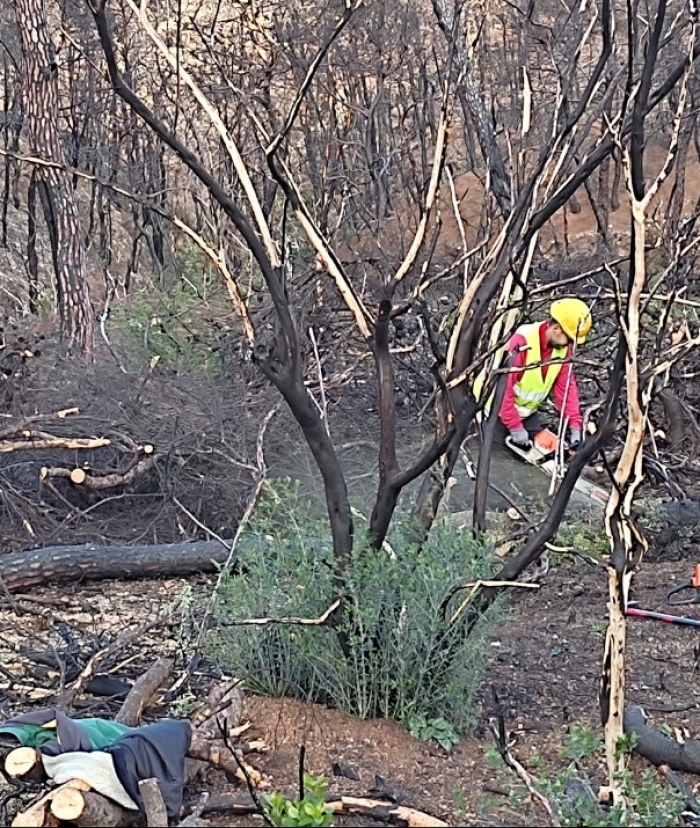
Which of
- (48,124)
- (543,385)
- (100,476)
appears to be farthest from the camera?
(48,124)

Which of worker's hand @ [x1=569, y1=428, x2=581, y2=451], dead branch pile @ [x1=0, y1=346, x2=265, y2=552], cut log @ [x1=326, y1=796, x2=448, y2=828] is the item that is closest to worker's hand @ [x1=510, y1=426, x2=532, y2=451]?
worker's hand @ [x1=569, y1=428, x2=581, y2=451]

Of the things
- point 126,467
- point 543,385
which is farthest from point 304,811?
point 543,385

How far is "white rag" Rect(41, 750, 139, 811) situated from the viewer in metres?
2.93

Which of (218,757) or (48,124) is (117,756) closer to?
(218,757)

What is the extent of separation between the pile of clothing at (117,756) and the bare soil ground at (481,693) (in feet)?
0.59

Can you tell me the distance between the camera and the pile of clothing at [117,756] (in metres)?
2.96

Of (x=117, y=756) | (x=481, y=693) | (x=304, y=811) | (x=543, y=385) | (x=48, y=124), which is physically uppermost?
(x=48, y=124)

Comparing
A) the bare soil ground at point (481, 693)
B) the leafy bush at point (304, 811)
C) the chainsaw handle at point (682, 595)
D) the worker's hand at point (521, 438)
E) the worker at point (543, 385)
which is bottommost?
the bare soil ground at point (481, 693)

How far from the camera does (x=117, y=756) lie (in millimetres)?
3031

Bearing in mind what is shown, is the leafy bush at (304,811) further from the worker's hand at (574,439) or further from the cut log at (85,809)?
the worker's hand at (574,439)

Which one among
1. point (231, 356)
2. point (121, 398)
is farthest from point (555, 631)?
point (231, 356)

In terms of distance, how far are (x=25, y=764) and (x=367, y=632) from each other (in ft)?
3.81

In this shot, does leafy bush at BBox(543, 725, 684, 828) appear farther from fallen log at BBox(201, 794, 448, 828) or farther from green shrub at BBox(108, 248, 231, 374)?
green shrub at BBox(108, 248, 231, 374)

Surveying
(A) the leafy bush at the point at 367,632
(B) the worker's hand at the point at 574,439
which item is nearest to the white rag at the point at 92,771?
(A) the leafy bush at the point at 367,632
